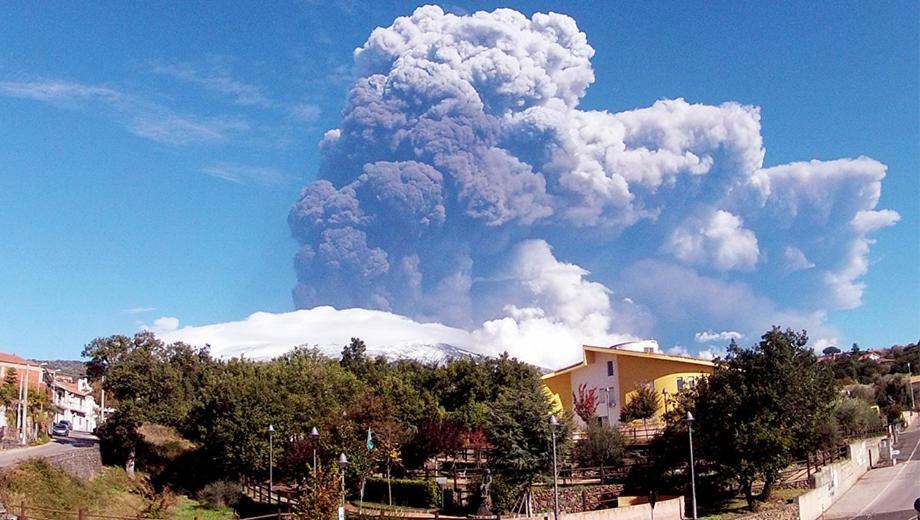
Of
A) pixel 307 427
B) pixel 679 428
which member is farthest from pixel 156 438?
pixel 679 428

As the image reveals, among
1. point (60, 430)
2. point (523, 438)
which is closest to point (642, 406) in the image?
point (523, 438)

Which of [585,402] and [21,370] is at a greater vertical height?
[21,370]

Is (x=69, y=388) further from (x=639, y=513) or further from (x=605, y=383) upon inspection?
(x=639, y=513)

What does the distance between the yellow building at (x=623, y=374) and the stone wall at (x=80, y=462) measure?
88.5 ft

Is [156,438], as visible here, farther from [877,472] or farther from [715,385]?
[877,472]

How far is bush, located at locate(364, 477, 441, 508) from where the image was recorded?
4009 cm

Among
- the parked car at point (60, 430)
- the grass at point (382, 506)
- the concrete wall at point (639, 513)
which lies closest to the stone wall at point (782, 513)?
the concrete wall at point (639, 513)

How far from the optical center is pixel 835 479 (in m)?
40.9

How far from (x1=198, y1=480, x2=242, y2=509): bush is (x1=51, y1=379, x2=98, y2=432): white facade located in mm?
59631

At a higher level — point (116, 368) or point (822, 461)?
point (116, 368)

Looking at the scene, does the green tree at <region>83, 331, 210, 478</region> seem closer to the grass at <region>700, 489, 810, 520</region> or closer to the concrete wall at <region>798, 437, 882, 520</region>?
the grass at <region>700, 489, 810, 520</region>

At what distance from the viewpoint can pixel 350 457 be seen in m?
38.7

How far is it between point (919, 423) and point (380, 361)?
144 ft

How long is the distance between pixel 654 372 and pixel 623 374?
8.33 feet
